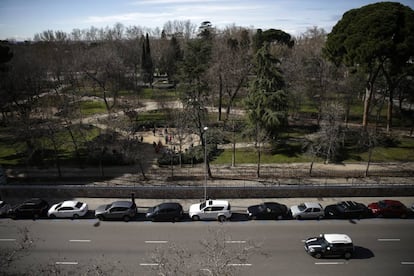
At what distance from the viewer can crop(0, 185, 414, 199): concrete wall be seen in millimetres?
29812

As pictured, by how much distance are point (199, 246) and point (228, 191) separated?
8.02m

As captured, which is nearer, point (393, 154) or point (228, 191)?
point (228, 191)

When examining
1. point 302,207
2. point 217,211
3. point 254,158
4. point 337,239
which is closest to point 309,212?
point 302,207

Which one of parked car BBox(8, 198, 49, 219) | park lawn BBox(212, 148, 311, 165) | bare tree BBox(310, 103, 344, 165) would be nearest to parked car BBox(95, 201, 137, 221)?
parked car BBox(8, 198, 49, 219)

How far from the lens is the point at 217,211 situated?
26047 mm

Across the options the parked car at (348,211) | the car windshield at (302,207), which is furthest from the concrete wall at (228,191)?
the parked car at (348,211)

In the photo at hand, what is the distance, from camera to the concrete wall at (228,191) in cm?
2981

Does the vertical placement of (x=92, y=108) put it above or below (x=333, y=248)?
above

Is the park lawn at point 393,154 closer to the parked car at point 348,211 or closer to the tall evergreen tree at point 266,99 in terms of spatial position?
the tall evergreen tree at point 266,99

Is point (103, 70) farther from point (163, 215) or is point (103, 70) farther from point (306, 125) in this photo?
point (163, 215)

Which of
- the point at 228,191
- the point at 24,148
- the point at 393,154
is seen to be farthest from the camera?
the point at 24,148

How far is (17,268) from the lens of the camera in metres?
20.7

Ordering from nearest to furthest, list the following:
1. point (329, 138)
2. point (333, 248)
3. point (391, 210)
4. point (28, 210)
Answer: point (333, 248), point (391, 210), point (28, 210), point (329, 138)

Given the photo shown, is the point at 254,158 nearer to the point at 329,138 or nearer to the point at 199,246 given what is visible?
the point at 329,138
